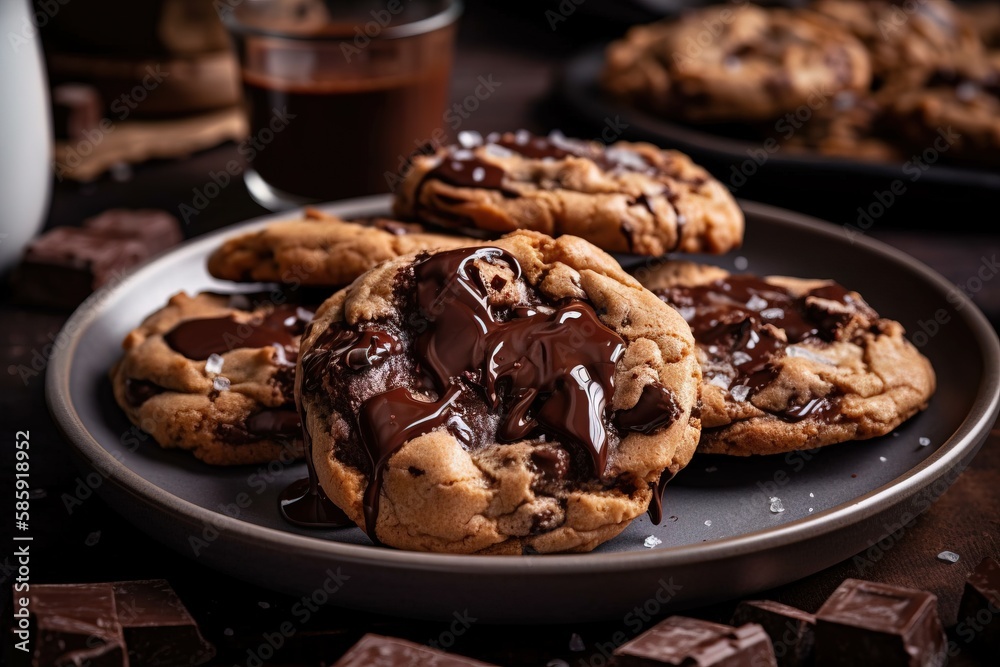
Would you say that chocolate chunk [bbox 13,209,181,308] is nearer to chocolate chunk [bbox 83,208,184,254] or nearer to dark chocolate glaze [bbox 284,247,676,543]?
chocolate chunk [bbox 83,208,184,254]

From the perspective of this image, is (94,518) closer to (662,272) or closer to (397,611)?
(397,611)

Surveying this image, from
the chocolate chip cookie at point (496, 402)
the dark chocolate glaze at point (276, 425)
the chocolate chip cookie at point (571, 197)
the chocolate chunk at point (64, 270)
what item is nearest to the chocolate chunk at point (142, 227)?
the chocolate chunk at point (64, 270)

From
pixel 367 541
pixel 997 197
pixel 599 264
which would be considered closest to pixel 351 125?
pixel 599 264

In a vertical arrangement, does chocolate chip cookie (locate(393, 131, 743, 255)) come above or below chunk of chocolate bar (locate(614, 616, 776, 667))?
above

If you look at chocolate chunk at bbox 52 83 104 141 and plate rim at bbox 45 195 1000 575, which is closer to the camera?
plate rim at bbox 45 195 1000 575

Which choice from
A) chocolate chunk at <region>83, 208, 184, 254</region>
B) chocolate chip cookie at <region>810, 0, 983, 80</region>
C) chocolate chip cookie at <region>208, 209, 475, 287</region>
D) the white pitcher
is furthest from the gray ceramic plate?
chocolate chip cookie at <region>810, 0, 983, 80</region>

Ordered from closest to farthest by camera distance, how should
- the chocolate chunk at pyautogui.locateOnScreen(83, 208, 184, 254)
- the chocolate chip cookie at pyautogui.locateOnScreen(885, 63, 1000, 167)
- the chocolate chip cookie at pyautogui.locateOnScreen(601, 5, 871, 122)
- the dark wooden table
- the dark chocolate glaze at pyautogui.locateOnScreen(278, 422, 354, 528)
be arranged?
the dark wooden table → the dark chocolate glaze at pyautogui.locateOnScreen(278, 422, 354, 528) → the chocolate chunk at pyautogui.locateOnScreen(83, 208, 184, 254) → the chocolate chip cookie at pyautogui.locateOnScreen(885, 63, 1000, 167) → the chocolate chip cookie at pyautogui.locateOnScreen(601, 5, 871, 122)

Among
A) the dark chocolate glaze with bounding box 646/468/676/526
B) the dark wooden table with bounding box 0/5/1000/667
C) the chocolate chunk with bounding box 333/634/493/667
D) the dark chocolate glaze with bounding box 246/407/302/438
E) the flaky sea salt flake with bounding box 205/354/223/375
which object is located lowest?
the dark wooden table with bounding box 0/5/1000/667
